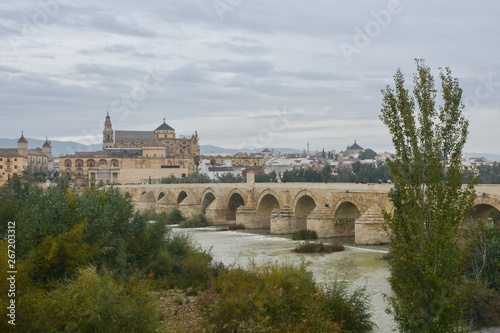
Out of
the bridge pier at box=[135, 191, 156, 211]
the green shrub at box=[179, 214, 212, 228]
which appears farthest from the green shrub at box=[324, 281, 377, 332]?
the bridge pier at box=[135, 191, 156, 211]

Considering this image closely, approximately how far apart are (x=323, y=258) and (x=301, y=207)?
8712 millimetres

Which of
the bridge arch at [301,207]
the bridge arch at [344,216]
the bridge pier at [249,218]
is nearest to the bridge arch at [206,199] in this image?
the bridge pier at [249,218]

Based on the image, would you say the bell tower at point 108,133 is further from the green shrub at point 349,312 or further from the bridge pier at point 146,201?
the green shrub at point 349,312

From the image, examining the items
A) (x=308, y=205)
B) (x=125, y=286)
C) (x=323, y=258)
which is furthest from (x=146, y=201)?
(x=125, y=286)

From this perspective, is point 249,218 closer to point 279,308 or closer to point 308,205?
point 308,205

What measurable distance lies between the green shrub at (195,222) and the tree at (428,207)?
25049 mm

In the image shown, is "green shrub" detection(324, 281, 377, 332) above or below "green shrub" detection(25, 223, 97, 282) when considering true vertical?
below

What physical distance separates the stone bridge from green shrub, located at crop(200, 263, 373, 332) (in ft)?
26.0

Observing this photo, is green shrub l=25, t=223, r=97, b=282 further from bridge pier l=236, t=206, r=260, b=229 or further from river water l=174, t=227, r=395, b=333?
bridge pier l=236, t=206, r=260, b=229

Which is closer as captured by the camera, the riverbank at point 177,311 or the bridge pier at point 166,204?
the riverbank at point 177,311

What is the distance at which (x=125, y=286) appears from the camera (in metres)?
10.8

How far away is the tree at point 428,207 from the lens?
7348 millimetres

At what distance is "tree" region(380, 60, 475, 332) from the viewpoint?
735 cm

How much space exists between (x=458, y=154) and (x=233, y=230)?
73.2ft
